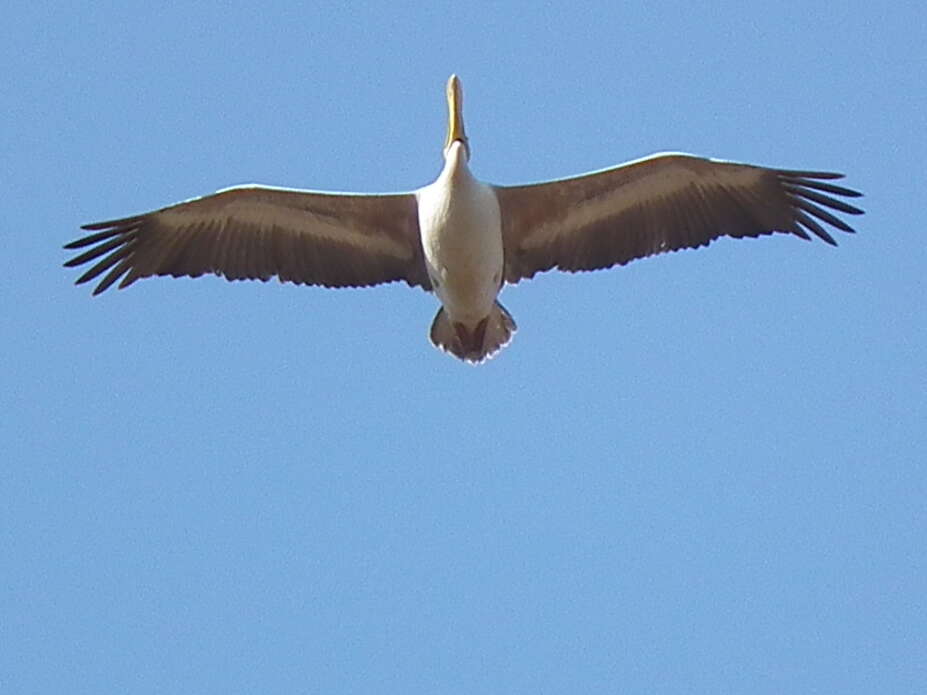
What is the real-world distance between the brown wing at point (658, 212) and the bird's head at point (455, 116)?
362 millimetres

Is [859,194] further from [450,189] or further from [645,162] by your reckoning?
[450,189]

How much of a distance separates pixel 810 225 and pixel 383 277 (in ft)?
6.50

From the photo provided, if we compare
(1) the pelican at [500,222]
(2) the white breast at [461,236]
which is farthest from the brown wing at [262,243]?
(2) the white breast at [461,236]

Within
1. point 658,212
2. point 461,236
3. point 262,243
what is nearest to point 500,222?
point 461,236

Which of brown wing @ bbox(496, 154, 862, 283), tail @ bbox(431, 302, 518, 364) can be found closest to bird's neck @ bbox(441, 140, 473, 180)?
brown wing @ bbox(496, 154, 862, 283)

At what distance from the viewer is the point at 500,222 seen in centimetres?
786

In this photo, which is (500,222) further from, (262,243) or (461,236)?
(262,243)

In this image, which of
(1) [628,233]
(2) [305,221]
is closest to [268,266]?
(2) [305,221]

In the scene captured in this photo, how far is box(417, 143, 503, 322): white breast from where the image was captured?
750cm

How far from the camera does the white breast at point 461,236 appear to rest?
24.6 ft

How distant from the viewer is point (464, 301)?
7758mm

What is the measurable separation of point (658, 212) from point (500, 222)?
2.57ft

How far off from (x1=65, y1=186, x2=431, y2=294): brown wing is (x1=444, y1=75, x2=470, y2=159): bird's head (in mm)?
390

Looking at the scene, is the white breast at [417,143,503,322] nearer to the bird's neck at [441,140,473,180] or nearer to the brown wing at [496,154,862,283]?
the bird's neck at [441,140,473,180]
